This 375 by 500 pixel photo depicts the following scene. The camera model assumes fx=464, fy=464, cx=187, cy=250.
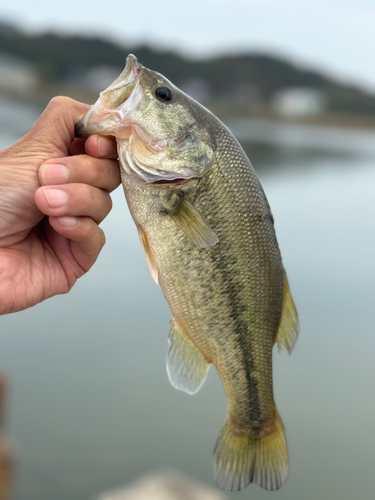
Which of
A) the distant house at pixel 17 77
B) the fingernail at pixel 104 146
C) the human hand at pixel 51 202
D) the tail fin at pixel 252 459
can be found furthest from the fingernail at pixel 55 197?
the distant house at pixel 17 77

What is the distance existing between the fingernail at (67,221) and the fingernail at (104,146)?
0.20 metres

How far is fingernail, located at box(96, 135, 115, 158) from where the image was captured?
1.29 meters

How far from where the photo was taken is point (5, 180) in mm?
1354

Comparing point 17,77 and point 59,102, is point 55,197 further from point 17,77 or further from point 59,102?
point 17,77

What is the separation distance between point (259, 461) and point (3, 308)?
948 mm

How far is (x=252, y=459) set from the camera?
1.47m

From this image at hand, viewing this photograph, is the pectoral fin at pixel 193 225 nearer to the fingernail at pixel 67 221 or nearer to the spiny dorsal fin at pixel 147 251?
the spiny dorsal fin at pixel 147 251

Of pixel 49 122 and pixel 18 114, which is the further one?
pixel 18 114

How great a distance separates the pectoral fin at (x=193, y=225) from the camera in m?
1.20

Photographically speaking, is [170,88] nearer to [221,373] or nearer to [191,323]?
[191,323]

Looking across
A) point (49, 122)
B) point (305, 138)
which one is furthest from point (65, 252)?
point (305, 138)

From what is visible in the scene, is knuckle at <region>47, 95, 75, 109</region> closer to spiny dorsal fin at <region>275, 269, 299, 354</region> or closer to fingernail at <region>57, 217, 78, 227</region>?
fingernail at <region>57, 217, 78, 227</region>

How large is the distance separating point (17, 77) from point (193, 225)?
68.3 ft

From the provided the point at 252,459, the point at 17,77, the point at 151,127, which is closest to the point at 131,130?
the point at 151,127
